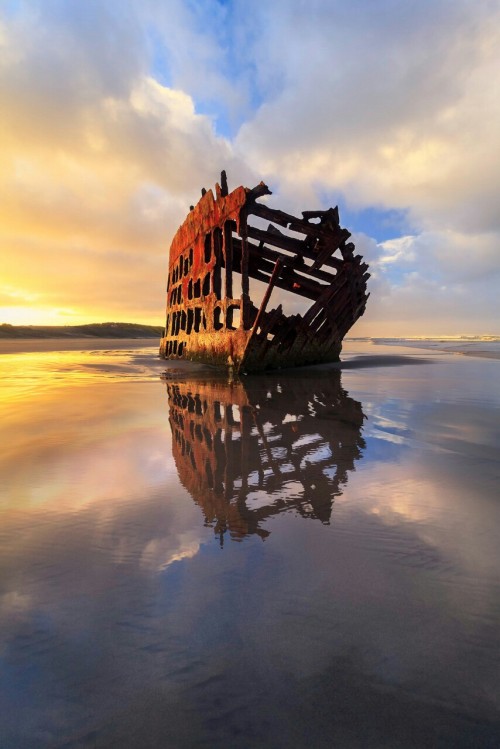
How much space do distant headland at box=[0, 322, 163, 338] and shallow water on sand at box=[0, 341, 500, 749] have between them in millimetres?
44941

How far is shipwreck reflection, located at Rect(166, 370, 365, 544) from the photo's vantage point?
78.2 inches

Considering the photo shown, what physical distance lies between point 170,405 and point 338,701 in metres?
4.32

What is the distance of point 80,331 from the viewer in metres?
52.8

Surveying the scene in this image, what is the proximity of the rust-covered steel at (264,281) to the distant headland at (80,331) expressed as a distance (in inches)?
1467

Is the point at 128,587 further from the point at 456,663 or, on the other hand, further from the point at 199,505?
the point at 456,663

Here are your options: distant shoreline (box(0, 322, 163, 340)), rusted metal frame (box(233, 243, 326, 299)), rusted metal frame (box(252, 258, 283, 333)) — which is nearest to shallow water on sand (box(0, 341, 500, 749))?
rusted metal frame (box(252, 258, 283, 333))

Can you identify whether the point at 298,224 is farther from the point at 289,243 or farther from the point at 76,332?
the point at 76,332

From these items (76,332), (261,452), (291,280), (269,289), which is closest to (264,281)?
(291,280)

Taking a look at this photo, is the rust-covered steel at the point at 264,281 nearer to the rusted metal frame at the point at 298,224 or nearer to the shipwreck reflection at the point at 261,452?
the rusted metal frame at the point at 298,224

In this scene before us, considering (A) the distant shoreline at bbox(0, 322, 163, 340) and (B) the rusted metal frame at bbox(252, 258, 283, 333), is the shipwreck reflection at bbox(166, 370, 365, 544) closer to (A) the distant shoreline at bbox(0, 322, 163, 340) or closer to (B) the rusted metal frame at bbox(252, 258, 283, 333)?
(B) the rusted metal frame at bbox(252, 258, 283, 333)

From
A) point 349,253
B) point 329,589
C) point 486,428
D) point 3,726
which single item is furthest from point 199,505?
point 349,253

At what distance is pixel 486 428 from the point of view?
11.8 ft

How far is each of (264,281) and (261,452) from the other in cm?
867

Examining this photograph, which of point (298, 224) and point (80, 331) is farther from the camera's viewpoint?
point (80, 331)
